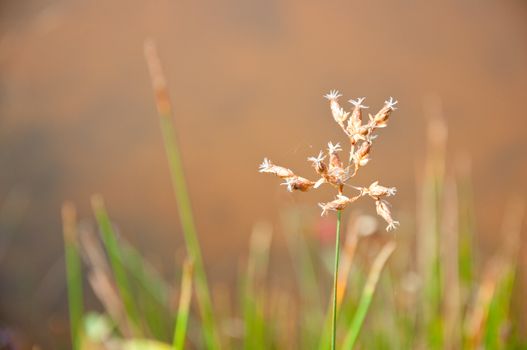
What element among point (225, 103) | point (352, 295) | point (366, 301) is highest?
point (225, 103)

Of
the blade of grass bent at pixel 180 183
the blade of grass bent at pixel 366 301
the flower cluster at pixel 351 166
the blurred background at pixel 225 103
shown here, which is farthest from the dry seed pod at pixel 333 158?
the blurred background at pixel 225 103

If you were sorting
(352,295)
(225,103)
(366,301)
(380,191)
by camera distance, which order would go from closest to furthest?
(380,191)
(366,301)
(352,295)
(225,103)

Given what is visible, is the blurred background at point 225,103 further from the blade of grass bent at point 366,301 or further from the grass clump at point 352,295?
the blade of grass bent at point 366,301

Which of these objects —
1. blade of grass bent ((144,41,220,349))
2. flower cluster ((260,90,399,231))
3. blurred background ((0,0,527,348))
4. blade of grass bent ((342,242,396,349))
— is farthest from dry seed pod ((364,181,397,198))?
blurred background ((0,0,527,348))

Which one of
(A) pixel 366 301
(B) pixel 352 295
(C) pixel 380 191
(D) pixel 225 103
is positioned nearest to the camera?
(C) pixel 380 191

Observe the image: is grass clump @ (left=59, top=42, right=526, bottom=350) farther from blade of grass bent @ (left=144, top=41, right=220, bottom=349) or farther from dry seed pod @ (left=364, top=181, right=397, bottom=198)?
dry seed pod @ (left=364, top=181, right=397, bottom=198)

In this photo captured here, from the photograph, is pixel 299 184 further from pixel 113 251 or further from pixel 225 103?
pixel 225 103

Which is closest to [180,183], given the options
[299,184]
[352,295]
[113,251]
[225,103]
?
[113,251]

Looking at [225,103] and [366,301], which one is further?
[225,103]

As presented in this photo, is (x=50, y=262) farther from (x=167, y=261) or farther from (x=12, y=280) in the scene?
(x=167, y=261)
